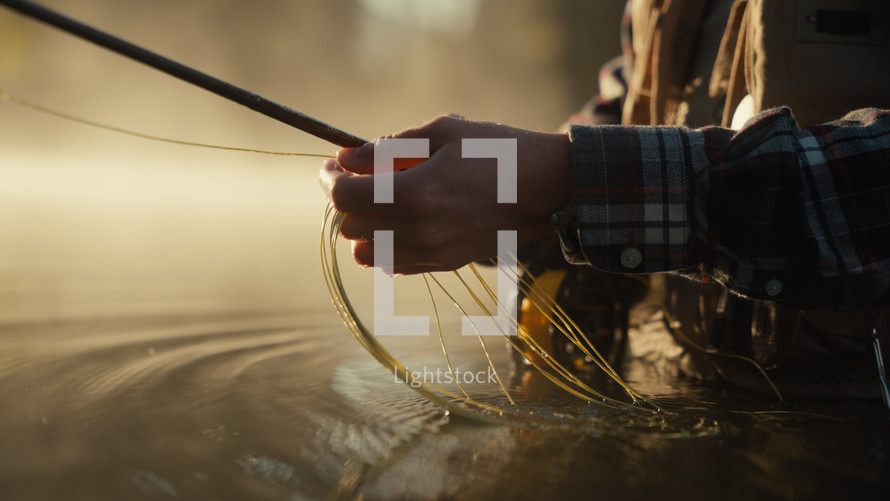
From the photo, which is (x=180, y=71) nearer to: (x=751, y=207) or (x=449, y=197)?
(x=449, y=197)

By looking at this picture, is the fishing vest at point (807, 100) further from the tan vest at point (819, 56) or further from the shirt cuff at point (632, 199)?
the shirt cuff at point (632, 199)

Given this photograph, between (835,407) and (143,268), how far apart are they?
232cm

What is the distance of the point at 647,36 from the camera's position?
4.07 ft

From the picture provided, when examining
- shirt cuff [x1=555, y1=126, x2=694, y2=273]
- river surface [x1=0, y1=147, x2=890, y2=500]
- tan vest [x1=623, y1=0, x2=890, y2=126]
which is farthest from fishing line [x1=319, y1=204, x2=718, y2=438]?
tan vest [x1=623, y1=0, x2=890, y2=126]

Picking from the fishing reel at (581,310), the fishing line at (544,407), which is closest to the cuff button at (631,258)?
the fishing line at (544,407)

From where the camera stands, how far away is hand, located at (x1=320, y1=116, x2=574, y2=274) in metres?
0.66

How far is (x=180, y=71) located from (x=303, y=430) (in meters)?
0.43

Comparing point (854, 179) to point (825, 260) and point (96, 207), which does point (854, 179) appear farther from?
point (96, 207)

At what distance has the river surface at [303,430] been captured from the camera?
59cm

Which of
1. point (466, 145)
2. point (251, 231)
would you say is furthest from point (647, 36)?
point (251, 231)

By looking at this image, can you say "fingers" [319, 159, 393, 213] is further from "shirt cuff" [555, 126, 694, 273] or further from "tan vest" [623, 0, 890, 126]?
"tan vest" [623, 0, 890, 126]

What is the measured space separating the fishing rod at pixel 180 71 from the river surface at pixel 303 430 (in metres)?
0.36

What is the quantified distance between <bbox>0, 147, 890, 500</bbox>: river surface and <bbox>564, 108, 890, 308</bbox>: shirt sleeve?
19cm

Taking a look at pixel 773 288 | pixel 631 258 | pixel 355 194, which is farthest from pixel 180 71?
pixel 773 288
